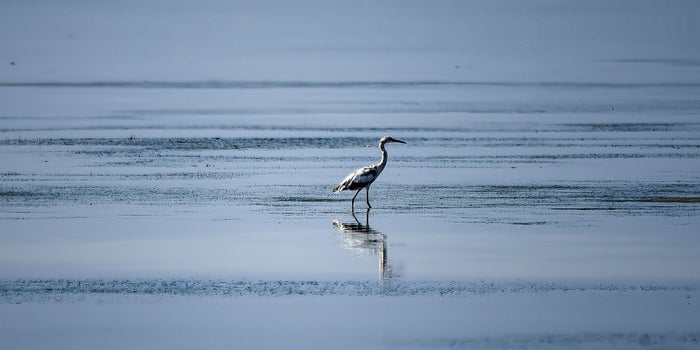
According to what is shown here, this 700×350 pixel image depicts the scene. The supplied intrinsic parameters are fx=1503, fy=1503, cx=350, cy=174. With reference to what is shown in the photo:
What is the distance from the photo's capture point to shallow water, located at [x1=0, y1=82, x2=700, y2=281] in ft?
58.4

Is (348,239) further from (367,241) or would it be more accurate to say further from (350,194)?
(350,194)

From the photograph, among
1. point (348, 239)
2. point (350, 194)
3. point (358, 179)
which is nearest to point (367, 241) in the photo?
point (348, 239)

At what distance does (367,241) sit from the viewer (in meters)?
19.5

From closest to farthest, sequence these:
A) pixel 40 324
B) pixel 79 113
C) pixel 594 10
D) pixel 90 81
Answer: pixel 40 324 → pixel 79 113 → pixel 90 81 → pixel 594 10

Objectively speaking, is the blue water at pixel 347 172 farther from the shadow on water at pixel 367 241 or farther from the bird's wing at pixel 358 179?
the bird's wing at pixel 358 179

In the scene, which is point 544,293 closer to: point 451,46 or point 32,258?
point 32,258

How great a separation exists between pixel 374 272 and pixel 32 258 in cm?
418

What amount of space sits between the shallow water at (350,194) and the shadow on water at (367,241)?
0.05 m

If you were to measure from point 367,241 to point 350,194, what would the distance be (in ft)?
20.1

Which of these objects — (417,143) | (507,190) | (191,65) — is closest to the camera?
(507,190)

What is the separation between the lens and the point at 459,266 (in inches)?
686

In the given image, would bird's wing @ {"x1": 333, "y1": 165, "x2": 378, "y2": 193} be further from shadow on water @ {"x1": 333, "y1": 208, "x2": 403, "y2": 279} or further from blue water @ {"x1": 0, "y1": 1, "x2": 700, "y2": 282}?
shadow on water @ {"x1": 333, "y1": 208, "x2": 403, "y2": 279}

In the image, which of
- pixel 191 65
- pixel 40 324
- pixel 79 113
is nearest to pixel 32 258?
pixel 40 324

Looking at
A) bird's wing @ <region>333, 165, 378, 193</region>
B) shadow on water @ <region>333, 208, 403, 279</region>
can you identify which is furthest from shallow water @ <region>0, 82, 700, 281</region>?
bird's wing @ <region>333, 165, 378, 193</region>
